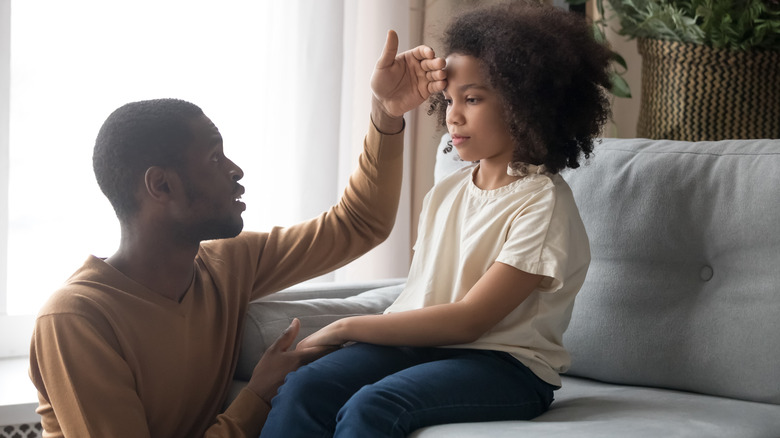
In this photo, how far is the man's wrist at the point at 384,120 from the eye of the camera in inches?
66.4

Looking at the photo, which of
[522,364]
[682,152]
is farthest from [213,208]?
[682,152]

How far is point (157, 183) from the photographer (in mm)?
1445

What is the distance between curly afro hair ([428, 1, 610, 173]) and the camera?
144 centimetres

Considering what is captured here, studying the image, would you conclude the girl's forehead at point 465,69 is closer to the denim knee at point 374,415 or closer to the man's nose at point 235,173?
the man's nose at point 235,173

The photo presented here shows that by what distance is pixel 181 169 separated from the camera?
1456 millimetres

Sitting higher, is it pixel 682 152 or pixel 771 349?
pixel 682 152

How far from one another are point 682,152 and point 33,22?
153 cm

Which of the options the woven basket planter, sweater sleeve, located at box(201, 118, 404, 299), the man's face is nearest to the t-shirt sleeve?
sweater sleeve, located at box(201, 118, 404, 299)

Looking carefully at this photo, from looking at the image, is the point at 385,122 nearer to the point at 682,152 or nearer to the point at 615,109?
the point at 682,152

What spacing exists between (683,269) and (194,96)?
132 cm

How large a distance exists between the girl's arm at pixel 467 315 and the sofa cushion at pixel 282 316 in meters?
0.22

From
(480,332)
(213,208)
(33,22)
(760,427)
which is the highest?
(33,22)

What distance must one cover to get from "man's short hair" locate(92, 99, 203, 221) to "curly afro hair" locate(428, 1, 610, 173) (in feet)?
1.59

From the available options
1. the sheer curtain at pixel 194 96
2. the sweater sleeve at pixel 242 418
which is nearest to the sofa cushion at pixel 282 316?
the sweater sleeve at pixel 242 418
